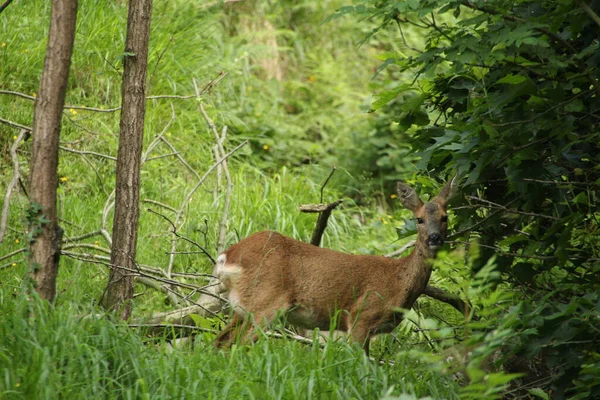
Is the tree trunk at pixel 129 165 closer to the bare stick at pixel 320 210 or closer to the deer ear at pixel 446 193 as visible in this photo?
the bare stick at pixel 320 210

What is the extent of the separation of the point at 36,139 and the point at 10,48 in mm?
4382

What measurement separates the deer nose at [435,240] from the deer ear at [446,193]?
0.20 meters

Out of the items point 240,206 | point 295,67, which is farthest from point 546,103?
point 295,67

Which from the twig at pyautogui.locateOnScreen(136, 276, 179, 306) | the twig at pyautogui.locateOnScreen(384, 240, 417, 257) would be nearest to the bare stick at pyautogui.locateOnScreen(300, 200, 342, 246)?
the twig at pyautogui.locateOnScreen(384, 240, 417, 257)

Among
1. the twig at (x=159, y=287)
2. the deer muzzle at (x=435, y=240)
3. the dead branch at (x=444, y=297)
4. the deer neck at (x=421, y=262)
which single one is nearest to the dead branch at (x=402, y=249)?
the dead branch at (x=444, y=297)

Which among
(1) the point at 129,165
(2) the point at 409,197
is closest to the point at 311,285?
(2) the point at 409,197

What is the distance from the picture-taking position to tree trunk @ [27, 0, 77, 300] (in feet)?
14.5

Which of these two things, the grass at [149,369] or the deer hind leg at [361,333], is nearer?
the grass at [149,369]

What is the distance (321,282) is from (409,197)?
31.3 inches

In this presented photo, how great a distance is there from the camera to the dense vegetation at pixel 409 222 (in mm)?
3926

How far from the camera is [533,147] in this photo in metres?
4.50

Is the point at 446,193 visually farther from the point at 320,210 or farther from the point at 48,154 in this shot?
the point at 48,154

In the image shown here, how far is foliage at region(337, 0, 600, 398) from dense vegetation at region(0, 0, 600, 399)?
1 cm

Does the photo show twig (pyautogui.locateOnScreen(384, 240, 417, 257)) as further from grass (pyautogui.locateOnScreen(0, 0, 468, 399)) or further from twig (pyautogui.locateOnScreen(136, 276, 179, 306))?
twig (pyautogui.locateOnScreen(136, 276, 179, 306))
